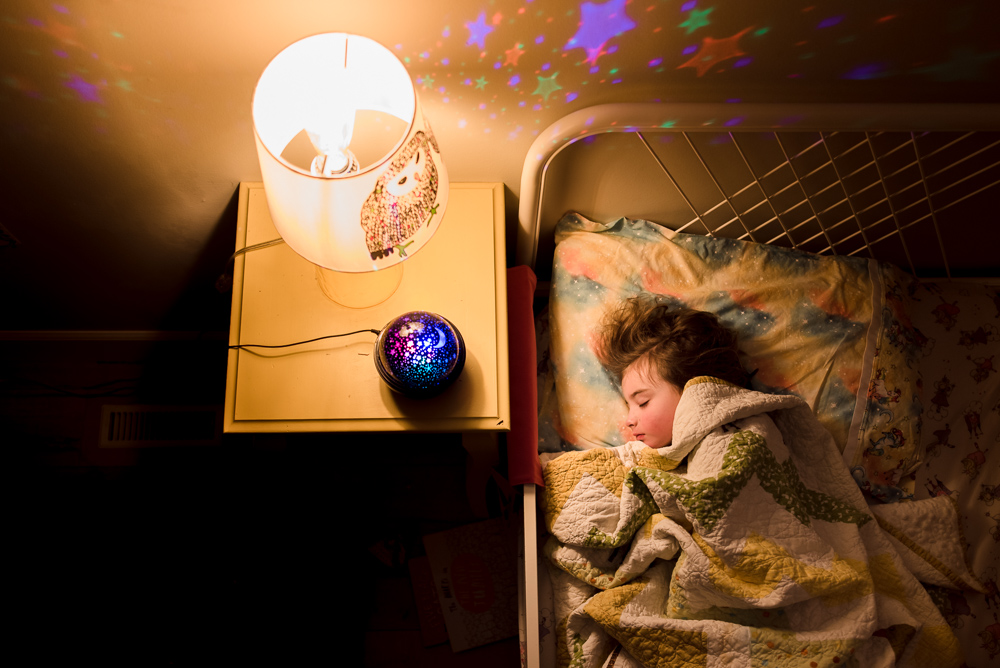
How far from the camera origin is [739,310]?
118 centimetres

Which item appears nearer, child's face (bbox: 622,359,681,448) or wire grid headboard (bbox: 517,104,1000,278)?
wire grid headboard (bbox: 517,104,1000,278)

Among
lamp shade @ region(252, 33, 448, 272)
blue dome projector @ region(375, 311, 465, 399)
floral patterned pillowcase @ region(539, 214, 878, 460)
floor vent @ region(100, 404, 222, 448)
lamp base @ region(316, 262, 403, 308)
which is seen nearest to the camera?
lamp shade @ region(252, 33, 448, 272)

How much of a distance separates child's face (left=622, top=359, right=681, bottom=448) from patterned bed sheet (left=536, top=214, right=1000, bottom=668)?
1.3 inches

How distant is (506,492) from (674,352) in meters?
0.51

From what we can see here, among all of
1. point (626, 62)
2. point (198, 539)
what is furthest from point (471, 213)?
point (198, 539)

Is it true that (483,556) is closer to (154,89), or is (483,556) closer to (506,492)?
(506,492)

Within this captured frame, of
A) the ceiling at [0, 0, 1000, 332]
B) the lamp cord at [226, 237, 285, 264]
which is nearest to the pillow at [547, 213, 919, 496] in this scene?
the ceiling at [0, 0, 1000, 332]

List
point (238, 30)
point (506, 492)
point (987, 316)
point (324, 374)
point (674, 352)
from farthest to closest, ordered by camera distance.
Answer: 1. point (506, 492)
2. point (987, 316)
3. point (674, 352)
4. point (324, 374)
5. point (238, 30)

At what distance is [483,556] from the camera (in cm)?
140

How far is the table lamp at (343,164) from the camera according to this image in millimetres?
730

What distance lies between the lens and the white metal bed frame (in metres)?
0.93

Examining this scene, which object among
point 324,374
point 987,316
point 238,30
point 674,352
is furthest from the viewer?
point 987,316

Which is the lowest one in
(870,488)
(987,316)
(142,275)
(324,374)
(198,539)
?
(198,539)

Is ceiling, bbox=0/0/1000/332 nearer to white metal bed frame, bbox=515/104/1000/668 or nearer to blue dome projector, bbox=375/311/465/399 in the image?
white metal bed frame, bbox=515/104/1000/668
